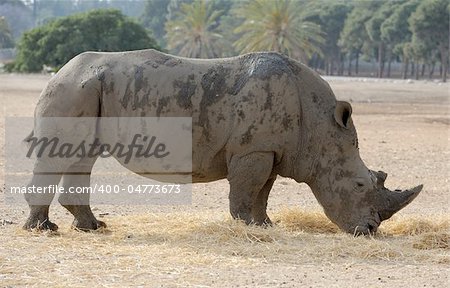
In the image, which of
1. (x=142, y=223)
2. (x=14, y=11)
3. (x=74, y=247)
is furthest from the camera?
(x=14, y=11)

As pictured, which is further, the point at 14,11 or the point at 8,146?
the point at 14,11

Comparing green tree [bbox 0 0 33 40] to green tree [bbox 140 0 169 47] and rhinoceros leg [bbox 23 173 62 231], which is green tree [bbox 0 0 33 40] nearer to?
green tree [bbox 140 0 169 47]

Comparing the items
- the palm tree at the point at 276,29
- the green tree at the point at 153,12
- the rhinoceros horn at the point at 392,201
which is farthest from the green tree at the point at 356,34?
the rhinoceros horn at the point at 392,201

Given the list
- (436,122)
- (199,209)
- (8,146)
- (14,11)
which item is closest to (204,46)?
(436,122)

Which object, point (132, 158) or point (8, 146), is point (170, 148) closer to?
point (132, 158)

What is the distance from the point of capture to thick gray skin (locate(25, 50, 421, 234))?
902cm

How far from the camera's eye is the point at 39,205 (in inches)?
356

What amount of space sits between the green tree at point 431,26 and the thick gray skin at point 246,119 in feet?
230

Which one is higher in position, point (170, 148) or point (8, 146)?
point (170, 148)

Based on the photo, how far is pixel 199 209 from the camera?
11.2 metres

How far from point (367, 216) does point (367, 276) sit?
1987 millimetres

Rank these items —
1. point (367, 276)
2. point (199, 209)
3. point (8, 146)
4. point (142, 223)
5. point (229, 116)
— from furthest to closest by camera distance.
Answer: point (8, 146), point (199, 209), point (142, 223), point (229, 116), point (367, 276)

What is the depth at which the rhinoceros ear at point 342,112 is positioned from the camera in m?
9.19

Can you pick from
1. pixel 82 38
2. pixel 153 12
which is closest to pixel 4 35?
pixel 82 38
